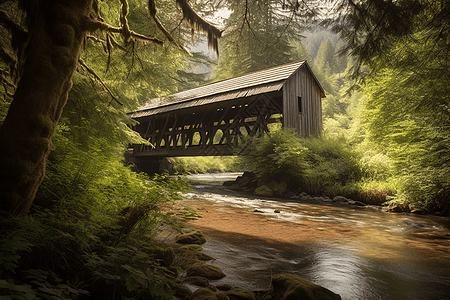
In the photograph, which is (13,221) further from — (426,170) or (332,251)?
(426,170)

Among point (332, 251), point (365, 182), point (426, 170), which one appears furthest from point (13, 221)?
point (365, 182)

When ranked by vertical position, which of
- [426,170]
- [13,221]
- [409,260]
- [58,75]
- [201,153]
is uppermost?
[201,153]

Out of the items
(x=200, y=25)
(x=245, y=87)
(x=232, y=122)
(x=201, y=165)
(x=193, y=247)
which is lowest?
(x=193, y=247)

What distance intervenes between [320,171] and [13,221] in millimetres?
10460

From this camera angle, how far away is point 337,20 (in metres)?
3.53

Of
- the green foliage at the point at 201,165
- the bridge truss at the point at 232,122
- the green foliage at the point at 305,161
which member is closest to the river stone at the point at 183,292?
the green foliage at the point at 305,161

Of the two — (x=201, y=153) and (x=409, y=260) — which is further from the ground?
(x=201, y=153)

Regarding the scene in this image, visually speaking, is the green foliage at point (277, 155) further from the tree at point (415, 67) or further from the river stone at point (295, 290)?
the river stone at point (295, 290)

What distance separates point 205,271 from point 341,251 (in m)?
2.22

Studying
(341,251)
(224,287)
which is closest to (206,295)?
(224,287)

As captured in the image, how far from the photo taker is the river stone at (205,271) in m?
2.80

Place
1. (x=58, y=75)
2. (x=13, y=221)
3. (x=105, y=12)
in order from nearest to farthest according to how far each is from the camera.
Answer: (x=13, y=221) < (x=58, y=75) < (x=105, y=12)

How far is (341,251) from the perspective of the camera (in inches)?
154

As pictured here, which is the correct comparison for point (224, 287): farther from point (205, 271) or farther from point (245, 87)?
point (245, 87)
